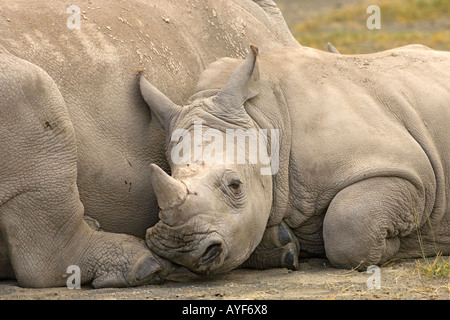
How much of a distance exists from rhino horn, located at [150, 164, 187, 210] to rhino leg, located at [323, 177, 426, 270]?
122 centimetres

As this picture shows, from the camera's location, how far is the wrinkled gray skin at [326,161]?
5945 mm

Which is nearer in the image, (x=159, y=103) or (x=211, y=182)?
(x=211, y=182)

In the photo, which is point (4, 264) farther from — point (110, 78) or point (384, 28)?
point (384, 28)

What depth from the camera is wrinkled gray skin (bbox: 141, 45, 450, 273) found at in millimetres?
5945

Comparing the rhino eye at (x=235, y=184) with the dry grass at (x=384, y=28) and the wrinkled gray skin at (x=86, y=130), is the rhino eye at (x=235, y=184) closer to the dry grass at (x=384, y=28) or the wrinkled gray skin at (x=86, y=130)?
the wrinkled gray skin at (x=86, y=130)

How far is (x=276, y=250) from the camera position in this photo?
6434mm

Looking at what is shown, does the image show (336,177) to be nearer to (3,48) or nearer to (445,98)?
(445,98)

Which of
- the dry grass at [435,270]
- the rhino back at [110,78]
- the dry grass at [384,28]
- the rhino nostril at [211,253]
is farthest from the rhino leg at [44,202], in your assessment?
the dry grass at [384,28]

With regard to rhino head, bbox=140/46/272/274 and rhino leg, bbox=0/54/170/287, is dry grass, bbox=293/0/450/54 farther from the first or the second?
rhino leg, bbox=0/54/170/287

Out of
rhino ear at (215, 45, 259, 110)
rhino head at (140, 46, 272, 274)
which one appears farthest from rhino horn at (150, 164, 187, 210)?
rhino ear at (215, 45, 259, 110)

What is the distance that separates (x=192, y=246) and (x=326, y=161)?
1260 millimetres

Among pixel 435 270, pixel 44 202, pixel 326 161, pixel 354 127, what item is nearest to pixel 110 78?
pixel 44 202

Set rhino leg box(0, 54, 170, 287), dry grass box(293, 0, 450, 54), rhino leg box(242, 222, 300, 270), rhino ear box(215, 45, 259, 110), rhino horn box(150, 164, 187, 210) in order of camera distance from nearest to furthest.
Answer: rhino horn box(150, 164, 187, 210)
rhino leg box(0, 54, 170, 287)
rhino ear box(215, 45, 259, 110)
rhino leg box(242, 222, 300, 270)
dry grass box(293, 0, 450, 54)
